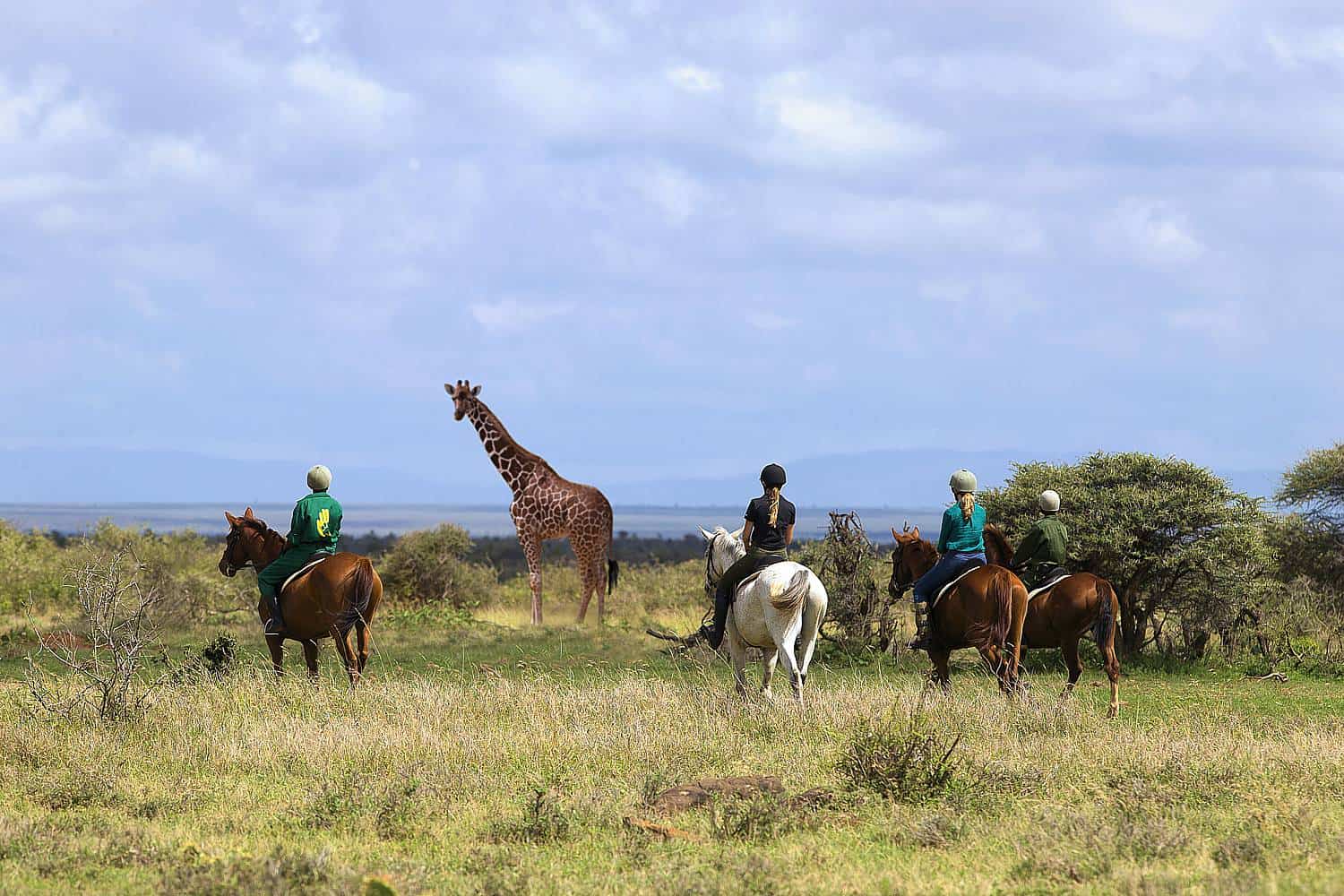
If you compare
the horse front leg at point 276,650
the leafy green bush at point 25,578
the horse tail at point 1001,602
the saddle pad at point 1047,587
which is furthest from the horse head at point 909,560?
the leafy green bush at point 25,578

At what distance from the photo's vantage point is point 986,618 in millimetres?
12562

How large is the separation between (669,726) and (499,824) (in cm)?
299

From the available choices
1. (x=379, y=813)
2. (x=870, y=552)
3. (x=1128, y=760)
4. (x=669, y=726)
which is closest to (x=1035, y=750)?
(x=1128, y=760)

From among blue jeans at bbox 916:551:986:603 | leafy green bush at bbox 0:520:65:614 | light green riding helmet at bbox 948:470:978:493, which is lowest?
leafy green bush at bbox 0:520:65:614

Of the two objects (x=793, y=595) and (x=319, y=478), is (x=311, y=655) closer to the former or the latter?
(x=319, y=478)

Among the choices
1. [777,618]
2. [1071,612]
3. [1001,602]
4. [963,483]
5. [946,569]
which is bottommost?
[777,618]

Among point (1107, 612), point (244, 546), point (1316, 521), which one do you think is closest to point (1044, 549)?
point (1107, 612)

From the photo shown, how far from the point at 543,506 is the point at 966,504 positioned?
13890 mm

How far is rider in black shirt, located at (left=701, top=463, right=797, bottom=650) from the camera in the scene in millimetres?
12211

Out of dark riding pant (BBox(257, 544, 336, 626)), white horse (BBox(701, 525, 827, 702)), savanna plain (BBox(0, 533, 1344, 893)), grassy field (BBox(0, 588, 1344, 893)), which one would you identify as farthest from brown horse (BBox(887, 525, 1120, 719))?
dark riding pant (BBox(257, 544, 336, 626))

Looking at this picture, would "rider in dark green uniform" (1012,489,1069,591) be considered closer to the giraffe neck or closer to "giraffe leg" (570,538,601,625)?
"giraffe leg" (570,538,601,625)

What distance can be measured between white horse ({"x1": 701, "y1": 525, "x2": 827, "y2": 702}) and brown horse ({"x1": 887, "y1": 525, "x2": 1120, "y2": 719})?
155cm

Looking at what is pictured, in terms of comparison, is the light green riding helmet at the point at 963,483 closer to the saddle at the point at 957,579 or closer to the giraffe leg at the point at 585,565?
the saddle at the point at 957,579

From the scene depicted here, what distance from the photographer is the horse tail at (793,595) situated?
38.7 feet
